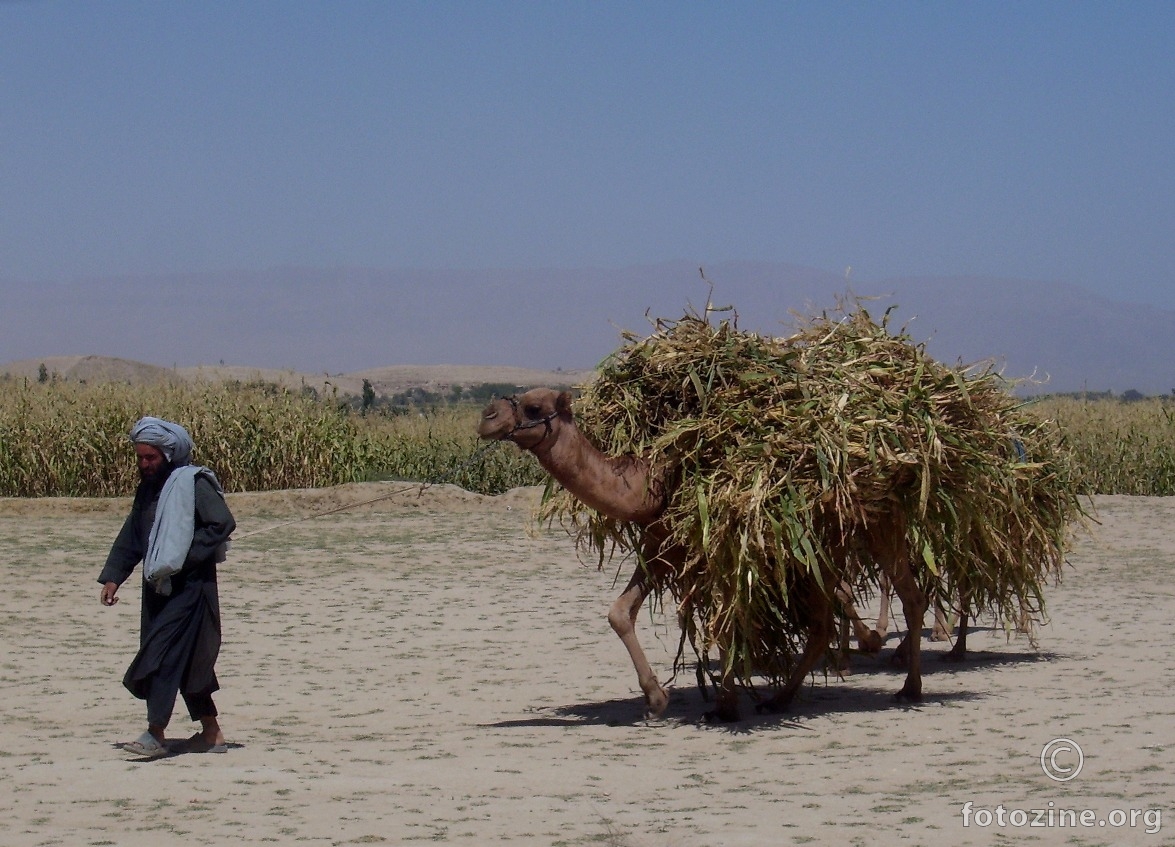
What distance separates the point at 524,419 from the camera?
9562 millimetres

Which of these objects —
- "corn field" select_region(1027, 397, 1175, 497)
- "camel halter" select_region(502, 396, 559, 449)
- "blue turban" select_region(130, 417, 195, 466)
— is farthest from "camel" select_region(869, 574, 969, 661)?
"corn field" select_region(1027, 397, 1175, 497)

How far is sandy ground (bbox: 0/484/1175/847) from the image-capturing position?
7434mm

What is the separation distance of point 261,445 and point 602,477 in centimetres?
1849

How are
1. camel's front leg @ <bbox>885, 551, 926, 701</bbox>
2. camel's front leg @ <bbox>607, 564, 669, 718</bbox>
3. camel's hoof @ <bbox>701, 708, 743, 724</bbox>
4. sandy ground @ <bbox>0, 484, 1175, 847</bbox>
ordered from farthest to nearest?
camel's front leg @ <bbox>885, 551, 926, 701</bbox> → camel's hoof @ <bbox>701, 708, 743, 724</bbox> → camel's front leg @ <bbox>607, 564, 669, 718</bbox> → sandy ground @ <bbox>0, 484, 1175, 847</bbox>

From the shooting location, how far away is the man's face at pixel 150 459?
9.43 metres

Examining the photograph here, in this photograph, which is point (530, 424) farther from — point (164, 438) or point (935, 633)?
point (935, 633)

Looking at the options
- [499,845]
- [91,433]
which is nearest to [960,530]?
[499,845]

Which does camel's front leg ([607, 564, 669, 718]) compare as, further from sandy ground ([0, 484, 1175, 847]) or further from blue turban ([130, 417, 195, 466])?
blue turban ([130, 417, 195, 466])

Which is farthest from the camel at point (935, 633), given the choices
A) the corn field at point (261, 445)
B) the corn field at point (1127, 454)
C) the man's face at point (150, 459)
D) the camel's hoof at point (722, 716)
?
the corn field at point (1127, 454)

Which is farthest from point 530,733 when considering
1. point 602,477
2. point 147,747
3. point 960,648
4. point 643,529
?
point 960,648

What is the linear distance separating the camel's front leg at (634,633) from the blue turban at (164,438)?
2758mm

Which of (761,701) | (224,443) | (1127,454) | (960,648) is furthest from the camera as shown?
(1127,454)

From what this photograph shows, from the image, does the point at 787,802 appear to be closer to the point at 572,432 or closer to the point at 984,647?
the point at 572,432

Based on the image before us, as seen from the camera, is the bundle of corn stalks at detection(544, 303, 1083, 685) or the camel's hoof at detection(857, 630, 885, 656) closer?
the bundle of corn stalks at detection(544, 303, 1083, 685)
